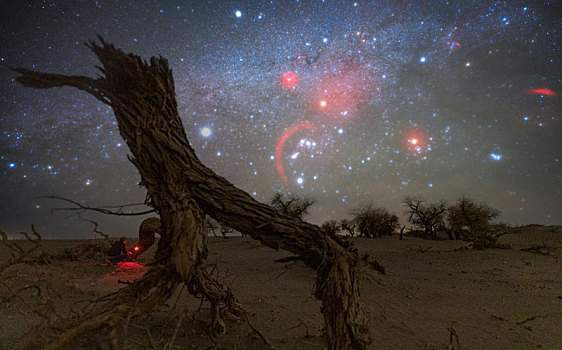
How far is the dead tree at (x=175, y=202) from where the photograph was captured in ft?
7.86

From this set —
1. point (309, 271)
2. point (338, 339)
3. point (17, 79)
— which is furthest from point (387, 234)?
point (17, 79)

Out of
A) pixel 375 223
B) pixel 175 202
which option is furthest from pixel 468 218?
pixel 175 202

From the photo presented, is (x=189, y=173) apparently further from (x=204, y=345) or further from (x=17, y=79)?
(x=204, y=345)

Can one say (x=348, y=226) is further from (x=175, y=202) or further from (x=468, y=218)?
(x=175, y=202)

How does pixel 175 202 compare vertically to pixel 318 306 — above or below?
above

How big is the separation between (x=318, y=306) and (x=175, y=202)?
13.6 feet

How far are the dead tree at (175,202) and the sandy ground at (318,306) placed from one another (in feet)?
1.09

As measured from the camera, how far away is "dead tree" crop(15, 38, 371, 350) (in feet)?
7.86

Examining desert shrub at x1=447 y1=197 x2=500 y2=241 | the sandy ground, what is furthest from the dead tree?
desert shrub at x1=447 y1=197 x2=500 y2=241

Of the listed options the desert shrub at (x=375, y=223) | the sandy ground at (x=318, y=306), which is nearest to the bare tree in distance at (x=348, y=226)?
the desert shrub at (x=375, y=223)

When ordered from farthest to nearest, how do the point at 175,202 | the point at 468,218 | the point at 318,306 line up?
the point at 468,218, the point at 318,306, the point at 175,202

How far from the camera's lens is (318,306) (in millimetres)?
5520

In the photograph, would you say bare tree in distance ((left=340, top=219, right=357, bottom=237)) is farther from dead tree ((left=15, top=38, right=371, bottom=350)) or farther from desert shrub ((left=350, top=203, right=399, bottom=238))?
dead tree ((left=15, top=38, right=371, bottom=350))

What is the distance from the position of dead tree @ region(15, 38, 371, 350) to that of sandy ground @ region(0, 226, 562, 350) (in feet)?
1.09
